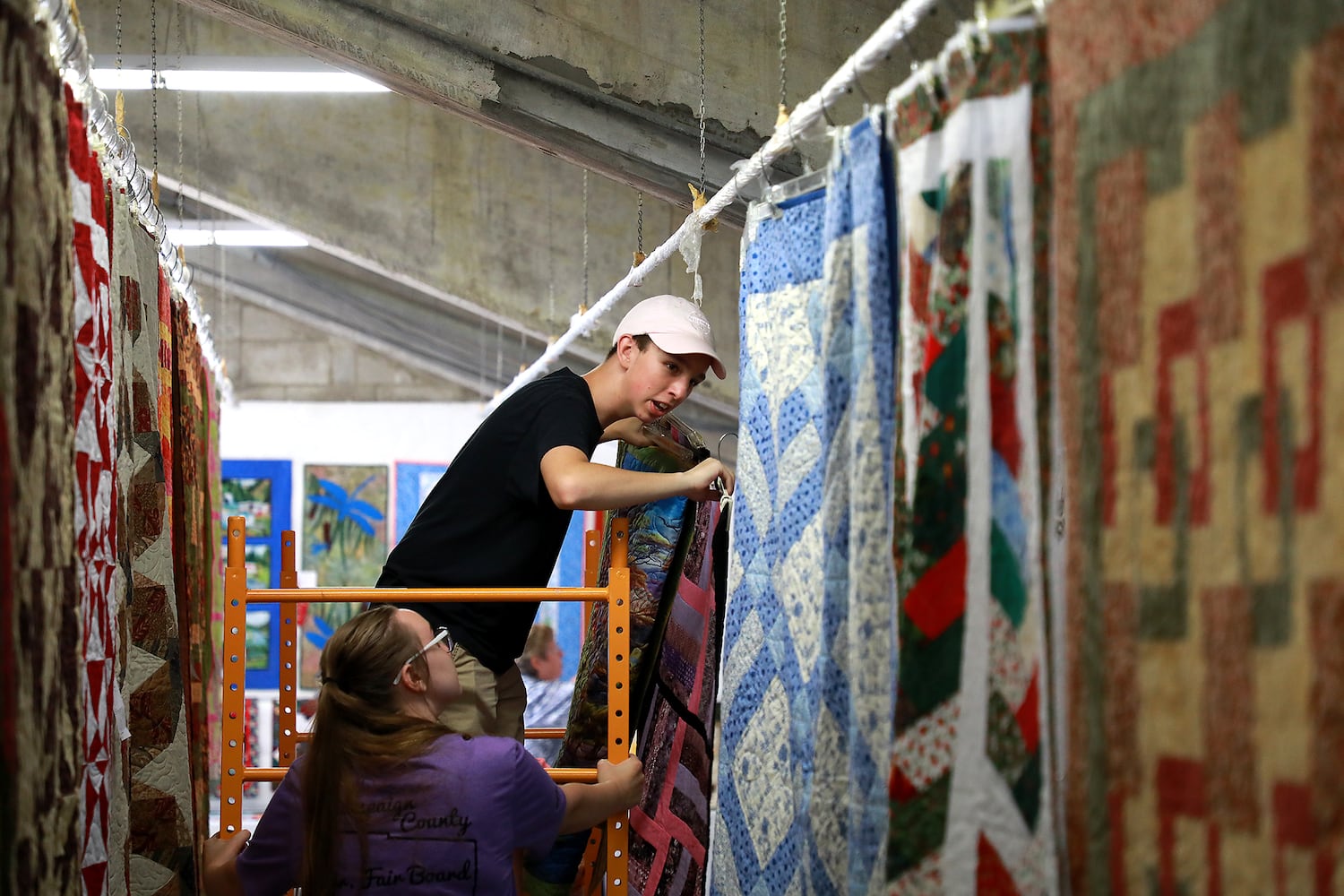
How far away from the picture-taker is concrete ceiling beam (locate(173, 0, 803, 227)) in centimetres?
542

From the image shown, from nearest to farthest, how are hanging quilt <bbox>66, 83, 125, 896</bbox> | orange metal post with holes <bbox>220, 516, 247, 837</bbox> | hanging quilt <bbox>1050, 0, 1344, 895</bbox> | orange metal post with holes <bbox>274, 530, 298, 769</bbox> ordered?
hanging quilt <bbox>1050, 0, 1344, 895</bbox>, hanging quilt <bbox>66, 83, 125, 896</bbox>, orange metal post with holes <bbox>220, 516, 247, 837</bbox>, orange metal post with holes <bbox>274, 530, 298, 769</bbox>

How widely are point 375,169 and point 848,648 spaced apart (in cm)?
640

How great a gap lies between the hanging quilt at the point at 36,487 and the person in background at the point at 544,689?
5.22 metres

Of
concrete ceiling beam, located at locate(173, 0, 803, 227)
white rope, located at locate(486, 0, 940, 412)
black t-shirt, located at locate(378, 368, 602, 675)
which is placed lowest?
black t-shirt, located at locate(378, 368, 602, 675)

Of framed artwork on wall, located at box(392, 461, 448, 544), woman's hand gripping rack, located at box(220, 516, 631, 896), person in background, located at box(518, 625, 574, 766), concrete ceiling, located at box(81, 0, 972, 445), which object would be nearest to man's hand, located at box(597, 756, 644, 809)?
woman's hand gripping rack, located at box(220, 516, 631, 896)

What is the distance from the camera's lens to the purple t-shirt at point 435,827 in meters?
2.29

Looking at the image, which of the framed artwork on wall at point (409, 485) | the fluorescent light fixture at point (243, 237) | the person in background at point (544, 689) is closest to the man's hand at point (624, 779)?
the person in background at point (544, 689)

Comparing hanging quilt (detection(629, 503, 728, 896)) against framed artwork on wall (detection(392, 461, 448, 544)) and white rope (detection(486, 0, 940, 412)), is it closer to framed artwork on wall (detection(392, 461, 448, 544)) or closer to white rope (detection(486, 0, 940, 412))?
white rope (detection(486, 0, 940, 412))

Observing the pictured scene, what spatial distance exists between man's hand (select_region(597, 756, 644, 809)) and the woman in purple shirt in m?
0.22

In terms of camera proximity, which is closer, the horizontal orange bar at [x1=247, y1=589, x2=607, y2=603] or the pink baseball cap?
the horizontal orange bar at [x1=247, y1=589, x2=607, y2=603]

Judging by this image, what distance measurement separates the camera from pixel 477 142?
802 centimetres

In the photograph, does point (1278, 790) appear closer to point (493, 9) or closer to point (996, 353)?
point (996, 353)

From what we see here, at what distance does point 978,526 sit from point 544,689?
6778mm

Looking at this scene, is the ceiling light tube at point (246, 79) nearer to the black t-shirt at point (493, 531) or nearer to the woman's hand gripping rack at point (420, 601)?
the black t-shirt at point (493, 531)
